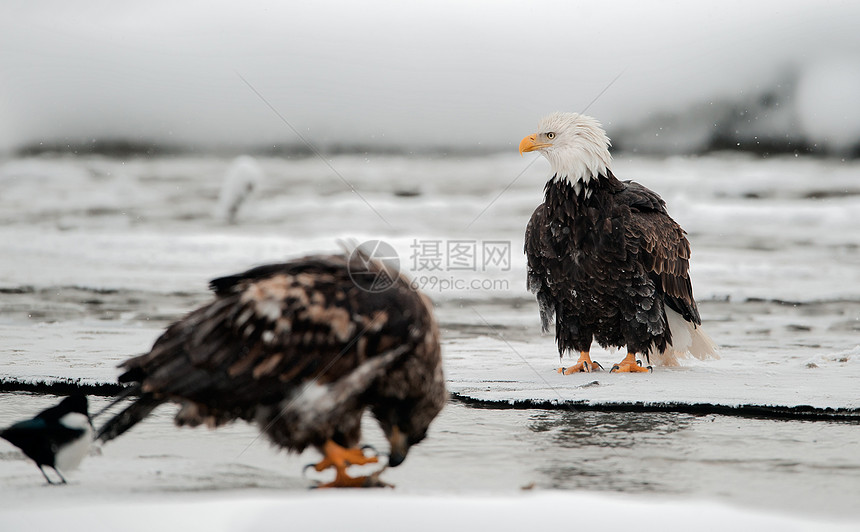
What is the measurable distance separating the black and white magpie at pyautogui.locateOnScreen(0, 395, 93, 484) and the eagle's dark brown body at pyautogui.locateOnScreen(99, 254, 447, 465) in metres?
0.09

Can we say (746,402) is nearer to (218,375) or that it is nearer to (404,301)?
(404,301)

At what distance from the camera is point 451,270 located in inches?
444

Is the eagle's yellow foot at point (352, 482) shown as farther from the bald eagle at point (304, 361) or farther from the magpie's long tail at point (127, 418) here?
the magpie's long tail at point (127, 418)

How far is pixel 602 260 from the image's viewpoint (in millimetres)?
5609

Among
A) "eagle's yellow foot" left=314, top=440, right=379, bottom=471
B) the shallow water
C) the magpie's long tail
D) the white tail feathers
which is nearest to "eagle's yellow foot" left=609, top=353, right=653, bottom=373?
the white tail feathers

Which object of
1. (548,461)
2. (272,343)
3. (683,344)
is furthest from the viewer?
(683,344)

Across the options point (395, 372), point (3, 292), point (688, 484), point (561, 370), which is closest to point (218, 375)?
point (395, 372)

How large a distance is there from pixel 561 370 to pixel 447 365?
816mm

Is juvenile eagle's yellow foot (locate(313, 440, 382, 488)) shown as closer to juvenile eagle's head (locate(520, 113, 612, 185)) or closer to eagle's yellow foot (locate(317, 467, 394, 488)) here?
eagle's yellow foot (locate(317, 467, 394, 488))

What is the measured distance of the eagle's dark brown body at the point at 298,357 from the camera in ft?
9.48

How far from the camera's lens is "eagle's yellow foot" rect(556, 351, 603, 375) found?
5859mm

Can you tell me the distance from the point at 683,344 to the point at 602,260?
3.40ft

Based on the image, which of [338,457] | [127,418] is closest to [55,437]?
[127,418]

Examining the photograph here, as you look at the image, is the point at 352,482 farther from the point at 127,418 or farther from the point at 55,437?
the point at 55,437
